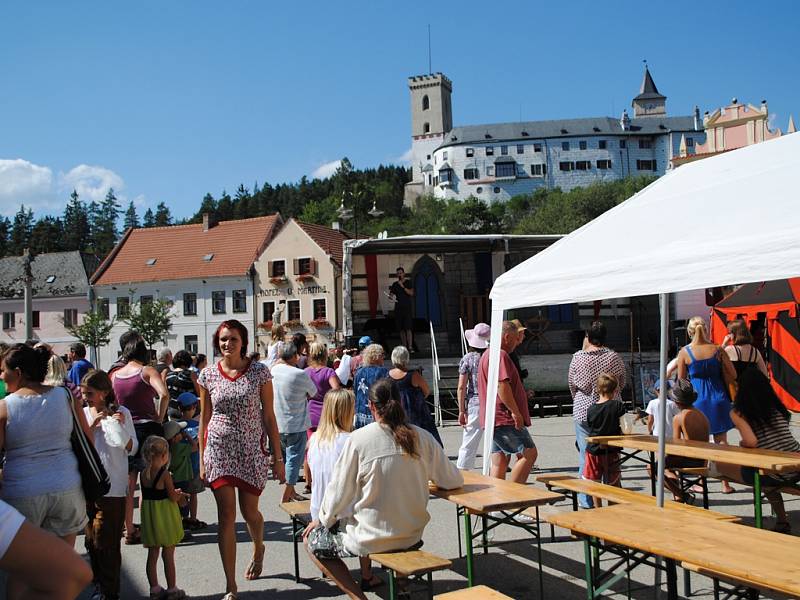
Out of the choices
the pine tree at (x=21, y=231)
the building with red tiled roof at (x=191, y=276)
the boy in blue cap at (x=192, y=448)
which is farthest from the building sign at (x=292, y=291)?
the pine tree at (x=21, y=231)

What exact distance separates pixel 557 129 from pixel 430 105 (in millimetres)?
23329

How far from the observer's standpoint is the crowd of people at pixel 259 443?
4.24 metres

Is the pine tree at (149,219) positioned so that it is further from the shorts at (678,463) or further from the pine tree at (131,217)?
the shorts at (678,463)

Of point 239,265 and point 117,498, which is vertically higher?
point 239,265

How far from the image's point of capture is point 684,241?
460 centimetres

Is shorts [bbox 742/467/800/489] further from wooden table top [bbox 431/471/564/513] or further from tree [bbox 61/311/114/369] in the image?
tree [bbox 61/311/114/369]

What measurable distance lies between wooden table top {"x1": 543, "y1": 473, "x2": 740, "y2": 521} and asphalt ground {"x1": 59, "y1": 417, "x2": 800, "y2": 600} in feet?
1.81

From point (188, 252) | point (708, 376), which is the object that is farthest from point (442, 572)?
point (188, 252)

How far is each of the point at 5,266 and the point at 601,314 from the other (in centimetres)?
5368

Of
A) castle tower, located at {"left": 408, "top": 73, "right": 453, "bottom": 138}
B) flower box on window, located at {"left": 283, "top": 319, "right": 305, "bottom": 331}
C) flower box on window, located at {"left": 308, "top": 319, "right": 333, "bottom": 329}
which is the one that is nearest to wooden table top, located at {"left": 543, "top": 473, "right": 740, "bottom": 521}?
flower box on window, located at {"left": 283, "top": 319, "right": 305, "bottom": 331}

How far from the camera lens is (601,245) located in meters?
5.44

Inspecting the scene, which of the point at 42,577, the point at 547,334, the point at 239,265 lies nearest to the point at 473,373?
the point at 42,577

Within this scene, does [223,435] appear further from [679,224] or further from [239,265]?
[239,265]

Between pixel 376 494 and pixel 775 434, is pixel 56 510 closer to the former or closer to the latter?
pixel 376 494
